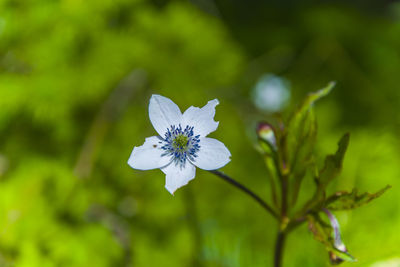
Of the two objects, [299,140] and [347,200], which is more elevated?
[299,140]

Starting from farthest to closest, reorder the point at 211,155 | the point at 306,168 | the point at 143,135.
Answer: the point at 143,135
the point at 306,168
the point at 211,155

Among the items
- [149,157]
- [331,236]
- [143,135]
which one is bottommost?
[331,236]

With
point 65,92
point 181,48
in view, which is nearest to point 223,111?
point 181,48

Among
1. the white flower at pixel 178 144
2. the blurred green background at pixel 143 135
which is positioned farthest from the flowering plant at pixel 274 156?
the blurred green background at pixel 143 135

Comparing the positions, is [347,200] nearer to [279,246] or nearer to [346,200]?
[346,200]

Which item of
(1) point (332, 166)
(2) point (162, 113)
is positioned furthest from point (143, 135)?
(1) point (332, 166)

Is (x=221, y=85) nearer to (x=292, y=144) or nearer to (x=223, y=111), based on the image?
(x=223, y=111)

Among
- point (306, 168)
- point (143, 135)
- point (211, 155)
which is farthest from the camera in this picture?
point (143, 135)

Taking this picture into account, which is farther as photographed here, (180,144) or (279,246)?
(279,246)
